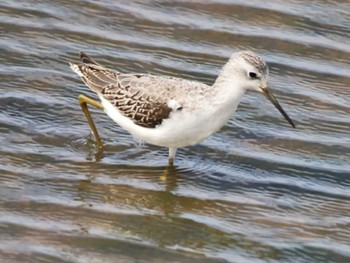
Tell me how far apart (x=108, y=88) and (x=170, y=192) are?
1187 millimetres

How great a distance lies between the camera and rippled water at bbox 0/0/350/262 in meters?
7.75

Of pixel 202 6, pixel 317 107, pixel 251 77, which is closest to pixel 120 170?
pixel 251 77

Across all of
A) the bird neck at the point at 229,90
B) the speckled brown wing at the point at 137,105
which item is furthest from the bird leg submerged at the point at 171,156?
the bird neck at the point at 229,90

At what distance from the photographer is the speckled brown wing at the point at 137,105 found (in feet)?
29.2

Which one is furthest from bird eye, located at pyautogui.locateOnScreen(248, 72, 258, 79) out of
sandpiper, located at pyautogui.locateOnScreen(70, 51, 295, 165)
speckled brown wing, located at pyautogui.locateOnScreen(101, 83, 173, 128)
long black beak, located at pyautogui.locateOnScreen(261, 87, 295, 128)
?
speckled brown wing, located at pyautogui.locateOnScreen(101, 83, 173, 128)

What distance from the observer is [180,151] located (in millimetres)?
9414

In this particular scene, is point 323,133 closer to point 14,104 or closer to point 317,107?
point 317,107

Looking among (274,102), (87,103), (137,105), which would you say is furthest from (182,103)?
(87,103)

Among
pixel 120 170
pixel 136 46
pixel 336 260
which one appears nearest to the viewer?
pixel 336 260

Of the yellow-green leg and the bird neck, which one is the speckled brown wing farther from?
the bird neck

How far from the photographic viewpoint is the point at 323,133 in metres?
9.41

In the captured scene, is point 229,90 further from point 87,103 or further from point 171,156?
point 87,103

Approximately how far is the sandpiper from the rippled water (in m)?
0.28

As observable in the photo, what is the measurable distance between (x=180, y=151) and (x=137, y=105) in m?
0.57
